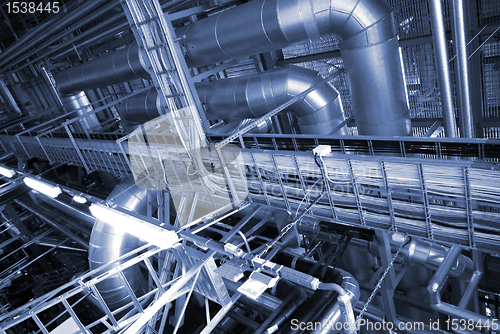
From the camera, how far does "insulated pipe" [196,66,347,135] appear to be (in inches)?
252

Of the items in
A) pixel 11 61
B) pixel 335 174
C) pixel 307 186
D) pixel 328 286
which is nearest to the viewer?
pixel 328 286

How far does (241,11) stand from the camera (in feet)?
18.2

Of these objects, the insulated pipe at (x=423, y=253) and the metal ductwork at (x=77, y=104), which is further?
the metal ductwork at (x=77, y=104)

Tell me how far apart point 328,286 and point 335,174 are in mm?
1351

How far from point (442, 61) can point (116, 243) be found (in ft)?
22.2

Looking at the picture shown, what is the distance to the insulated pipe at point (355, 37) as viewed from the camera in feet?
15.6

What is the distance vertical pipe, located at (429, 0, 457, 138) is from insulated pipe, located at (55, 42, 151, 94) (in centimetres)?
508

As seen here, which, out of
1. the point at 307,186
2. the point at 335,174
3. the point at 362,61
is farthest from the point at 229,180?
the point at 362,61

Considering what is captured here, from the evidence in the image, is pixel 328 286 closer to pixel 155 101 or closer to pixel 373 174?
pixel 373 174

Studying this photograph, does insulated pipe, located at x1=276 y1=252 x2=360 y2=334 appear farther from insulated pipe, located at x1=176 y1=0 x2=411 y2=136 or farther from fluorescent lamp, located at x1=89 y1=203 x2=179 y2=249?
insulated pipe, located at x1=176 y1=0 x2=411 y2=136

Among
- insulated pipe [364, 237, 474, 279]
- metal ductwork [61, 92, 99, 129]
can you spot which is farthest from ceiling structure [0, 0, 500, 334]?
metal ductwork [61, 92, 99, 129]

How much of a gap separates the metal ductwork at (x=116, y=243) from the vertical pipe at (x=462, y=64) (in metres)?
6.24

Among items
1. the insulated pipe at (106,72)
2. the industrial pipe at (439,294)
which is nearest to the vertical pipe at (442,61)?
the industrial pipe at (439,294)

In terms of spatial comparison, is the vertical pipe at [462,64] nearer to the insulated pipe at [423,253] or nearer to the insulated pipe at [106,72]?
the insulated pipe at [423,253]
